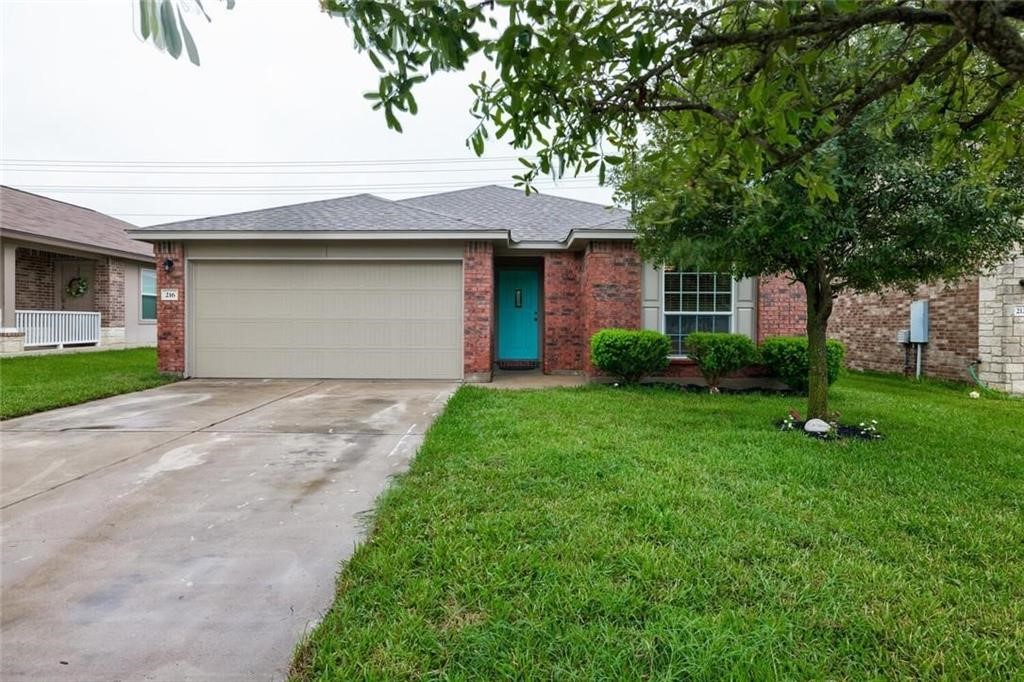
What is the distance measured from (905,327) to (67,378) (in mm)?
16125

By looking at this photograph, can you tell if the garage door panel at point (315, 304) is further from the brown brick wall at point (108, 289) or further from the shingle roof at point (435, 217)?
the brown brick wall at point (108, 289)

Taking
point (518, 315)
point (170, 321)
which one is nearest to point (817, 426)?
point (518, 315)

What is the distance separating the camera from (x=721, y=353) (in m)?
7.82

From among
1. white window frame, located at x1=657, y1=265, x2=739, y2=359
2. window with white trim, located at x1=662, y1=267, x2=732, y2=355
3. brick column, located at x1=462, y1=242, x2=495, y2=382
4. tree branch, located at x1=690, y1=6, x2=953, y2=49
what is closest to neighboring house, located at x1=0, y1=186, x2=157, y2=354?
brick column, located at x1=462, y1=242, x2=495, y2=382

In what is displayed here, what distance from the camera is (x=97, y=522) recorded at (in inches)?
115

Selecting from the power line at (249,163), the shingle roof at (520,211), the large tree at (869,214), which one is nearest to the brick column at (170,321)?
the shingle roof at (520,211)

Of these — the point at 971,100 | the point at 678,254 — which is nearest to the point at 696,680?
the point at 971,100

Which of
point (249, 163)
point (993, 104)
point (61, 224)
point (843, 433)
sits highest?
point (249, 163)

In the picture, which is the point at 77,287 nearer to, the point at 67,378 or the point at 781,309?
the point at 67,378

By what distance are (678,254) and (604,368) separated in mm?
3003

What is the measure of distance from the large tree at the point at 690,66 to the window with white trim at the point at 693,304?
18.6ft

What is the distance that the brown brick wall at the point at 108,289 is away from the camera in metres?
14.1

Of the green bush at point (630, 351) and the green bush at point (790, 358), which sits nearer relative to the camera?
the green bush at point (790, 358)

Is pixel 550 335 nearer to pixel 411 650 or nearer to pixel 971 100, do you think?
pixel 971 100
